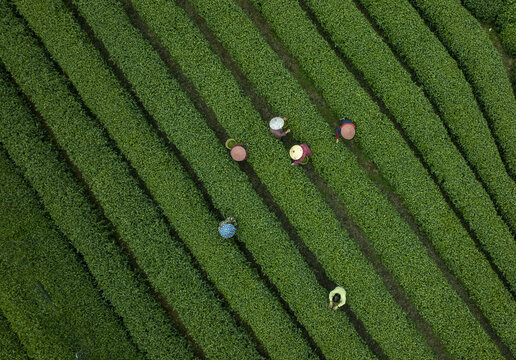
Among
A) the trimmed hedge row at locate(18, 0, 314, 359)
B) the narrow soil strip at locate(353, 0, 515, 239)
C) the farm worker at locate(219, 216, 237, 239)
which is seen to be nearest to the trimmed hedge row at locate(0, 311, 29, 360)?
the trimmed hedge row at locate(18, 0, 314, 359)

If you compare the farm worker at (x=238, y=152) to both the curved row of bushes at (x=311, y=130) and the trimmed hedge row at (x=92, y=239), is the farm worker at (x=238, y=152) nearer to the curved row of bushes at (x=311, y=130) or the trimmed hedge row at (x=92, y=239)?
the curved row of bushes at (x=311, y=130)

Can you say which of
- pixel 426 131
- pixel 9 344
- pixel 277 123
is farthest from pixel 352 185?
pixel 9 344

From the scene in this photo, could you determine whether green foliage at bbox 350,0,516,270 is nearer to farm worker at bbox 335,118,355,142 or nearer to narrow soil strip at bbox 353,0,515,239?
narrow soil strip at bbox 353,0,515,239

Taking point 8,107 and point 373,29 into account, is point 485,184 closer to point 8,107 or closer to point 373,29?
point 373,29

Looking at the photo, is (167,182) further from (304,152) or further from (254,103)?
(304,152)

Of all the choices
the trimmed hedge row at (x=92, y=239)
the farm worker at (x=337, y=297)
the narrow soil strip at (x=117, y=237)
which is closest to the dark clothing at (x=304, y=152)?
the farm worker at (x=337, y=297)
